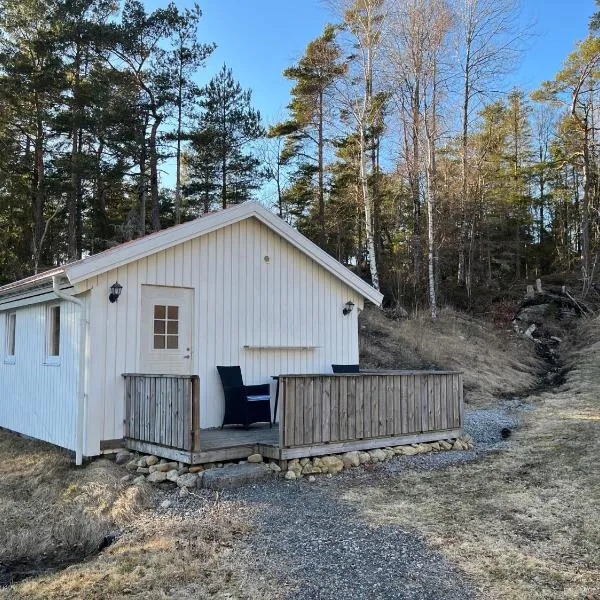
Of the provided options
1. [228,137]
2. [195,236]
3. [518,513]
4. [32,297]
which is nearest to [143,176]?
[228,137]

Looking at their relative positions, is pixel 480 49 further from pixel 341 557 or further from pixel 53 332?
pixel 341 557

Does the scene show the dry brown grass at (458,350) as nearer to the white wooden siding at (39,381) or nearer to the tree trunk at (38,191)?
the white wooden siding at (39,381)

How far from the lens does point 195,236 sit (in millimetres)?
7910

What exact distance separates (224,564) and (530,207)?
29.6 m

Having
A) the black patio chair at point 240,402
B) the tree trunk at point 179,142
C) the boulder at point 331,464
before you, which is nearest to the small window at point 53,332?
the black patio chair at point 240,402

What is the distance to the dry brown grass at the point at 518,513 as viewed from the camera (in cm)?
371

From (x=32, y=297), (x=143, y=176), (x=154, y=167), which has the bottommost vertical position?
(x=32, y=297)

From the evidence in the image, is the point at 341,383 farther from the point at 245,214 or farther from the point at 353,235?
the point at 353,235

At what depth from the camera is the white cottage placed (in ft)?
23.2

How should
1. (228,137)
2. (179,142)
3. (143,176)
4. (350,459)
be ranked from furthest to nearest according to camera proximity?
(228,137), (179,142), (143,176), (350,459)

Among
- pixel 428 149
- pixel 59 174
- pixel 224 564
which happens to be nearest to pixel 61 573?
pixel 224 564

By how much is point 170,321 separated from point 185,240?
1160 mm

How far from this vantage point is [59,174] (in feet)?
66.7

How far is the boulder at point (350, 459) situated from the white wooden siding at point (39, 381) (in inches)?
139
